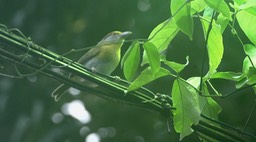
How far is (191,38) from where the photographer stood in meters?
1.37

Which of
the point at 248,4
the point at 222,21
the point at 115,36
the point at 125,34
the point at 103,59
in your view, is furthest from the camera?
the point at 103,59

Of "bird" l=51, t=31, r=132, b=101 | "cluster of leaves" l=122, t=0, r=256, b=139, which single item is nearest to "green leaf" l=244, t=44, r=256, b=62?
"cluster of leaves" l=122, t=0, r=256, b=139

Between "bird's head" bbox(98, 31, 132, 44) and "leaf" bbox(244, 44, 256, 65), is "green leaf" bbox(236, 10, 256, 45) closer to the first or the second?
"leaf" bbox(244, 44, 256, 65)

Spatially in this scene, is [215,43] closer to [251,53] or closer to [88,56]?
[251,53]

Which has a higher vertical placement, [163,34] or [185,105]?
[163,34]

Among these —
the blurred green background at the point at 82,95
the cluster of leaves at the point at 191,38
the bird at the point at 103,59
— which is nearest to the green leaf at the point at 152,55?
the cluster of leaves at the point at 191,38

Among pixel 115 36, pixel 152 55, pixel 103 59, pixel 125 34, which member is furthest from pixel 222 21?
pixel 103 59

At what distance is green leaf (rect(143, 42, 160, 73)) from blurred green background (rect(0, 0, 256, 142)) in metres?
1.08

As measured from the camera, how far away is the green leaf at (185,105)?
1464 mm

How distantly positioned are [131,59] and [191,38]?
0.51 ft

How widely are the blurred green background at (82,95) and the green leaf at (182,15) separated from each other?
1.07m

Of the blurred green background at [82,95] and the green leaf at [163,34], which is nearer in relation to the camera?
the green leaf at [163,34]

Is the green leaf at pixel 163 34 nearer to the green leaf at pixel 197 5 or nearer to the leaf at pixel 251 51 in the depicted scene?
the green leaf at pixel 197 5

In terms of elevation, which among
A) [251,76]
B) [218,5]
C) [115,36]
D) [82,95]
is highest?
[218,5]
